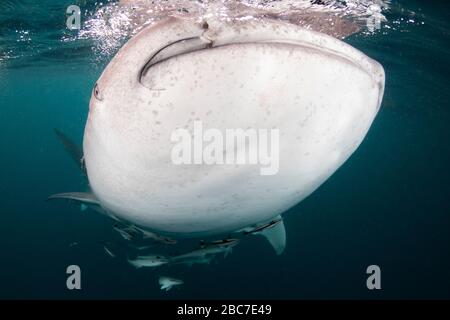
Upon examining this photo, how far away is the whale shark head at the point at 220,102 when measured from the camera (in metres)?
1.33

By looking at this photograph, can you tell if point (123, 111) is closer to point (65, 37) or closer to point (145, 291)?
point (65, 37)

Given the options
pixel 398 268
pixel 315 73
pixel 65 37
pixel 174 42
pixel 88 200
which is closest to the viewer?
pixel 174 42

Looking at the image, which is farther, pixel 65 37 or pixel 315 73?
pixel 65 37

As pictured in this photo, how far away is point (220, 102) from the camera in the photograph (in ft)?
4.63

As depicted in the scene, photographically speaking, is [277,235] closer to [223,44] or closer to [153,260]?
[153,260]

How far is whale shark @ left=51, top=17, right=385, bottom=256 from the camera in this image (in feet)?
4.36

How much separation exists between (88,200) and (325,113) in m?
3.12

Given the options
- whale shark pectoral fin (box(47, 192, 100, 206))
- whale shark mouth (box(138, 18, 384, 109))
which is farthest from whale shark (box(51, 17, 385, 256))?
whale shark pectoral fin (box(47, 192, 100, 206))

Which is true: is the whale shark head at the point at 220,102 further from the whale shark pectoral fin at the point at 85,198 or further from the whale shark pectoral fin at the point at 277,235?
the whale shark pectoral fin at the point at 277,235

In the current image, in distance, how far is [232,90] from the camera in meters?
1.39

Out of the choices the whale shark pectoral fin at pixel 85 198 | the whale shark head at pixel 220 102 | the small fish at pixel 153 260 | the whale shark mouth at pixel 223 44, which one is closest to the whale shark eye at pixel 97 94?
the whale shark head at pixel 220 102

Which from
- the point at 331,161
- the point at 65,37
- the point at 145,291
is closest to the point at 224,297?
the point at 145,291
